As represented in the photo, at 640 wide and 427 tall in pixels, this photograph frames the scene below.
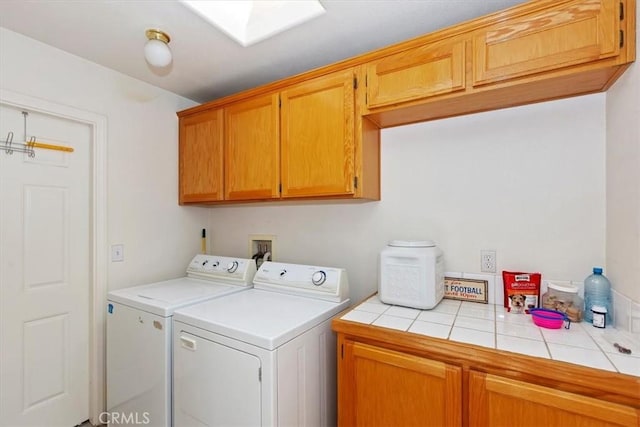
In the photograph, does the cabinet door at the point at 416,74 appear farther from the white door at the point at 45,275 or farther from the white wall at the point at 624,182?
the white door at the point at 45,275

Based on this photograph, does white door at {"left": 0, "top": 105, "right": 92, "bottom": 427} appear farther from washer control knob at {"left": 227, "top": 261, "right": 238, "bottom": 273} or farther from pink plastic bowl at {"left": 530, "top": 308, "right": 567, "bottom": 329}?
pink plastic bowl at {"left": 530, "top": 308, "right": 567, "bottom": 329}

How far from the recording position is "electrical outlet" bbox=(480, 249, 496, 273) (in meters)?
1.60

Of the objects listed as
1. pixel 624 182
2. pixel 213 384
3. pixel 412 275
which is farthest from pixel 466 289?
pixel 213 384

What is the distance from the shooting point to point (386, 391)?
1238mm

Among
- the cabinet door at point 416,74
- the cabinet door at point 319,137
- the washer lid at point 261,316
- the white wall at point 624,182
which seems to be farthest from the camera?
the cabinet door at point 319,137

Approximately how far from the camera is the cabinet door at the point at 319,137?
166 cm

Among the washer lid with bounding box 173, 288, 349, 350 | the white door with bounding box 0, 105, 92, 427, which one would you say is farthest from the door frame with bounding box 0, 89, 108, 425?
the washer lid with bounding box 173, 288, 349, 350

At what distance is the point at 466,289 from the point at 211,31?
6.46 feet

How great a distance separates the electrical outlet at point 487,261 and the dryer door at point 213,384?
1.26 m

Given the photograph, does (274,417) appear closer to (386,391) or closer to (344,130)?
(386,391)

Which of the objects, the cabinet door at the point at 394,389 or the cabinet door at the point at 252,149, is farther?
the cabinet door at the point at 252,149

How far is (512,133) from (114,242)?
8.37ft

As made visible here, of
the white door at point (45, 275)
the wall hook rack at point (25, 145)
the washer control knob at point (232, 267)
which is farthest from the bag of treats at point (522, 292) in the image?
the wall hook rack at point (25, 145)

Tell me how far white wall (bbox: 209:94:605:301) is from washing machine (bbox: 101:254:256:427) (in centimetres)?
75
